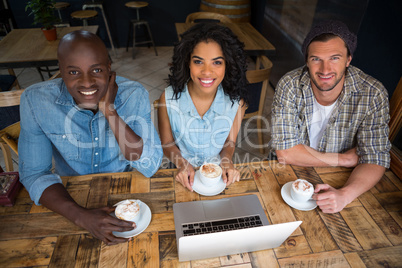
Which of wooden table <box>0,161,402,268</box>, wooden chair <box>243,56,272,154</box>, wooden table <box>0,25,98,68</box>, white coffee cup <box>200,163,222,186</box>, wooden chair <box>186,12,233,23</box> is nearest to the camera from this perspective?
wooden table <box>0,161,402,268</box>

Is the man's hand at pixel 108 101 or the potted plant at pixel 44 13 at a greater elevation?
the man's hand at pixel 108 101

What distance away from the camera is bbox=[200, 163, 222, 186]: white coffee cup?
1.08 metres

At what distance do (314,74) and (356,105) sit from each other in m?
0.27

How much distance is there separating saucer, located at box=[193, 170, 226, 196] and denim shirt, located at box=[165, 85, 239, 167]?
457mm

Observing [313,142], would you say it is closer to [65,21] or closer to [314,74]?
[314,74]

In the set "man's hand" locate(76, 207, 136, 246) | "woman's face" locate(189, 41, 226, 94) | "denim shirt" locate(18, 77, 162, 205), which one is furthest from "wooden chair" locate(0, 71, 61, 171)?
"woman's face" locate(189, 41, 226, 94)

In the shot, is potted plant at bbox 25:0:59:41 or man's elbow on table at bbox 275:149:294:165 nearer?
man's elbow on table at bbox 275:149:294:165

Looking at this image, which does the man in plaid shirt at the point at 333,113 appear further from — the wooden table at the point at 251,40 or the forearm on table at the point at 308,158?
the wooden table at the point at 251,40

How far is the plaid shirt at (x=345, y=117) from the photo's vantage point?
4.23 ft

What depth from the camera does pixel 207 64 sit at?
1336 millimetres

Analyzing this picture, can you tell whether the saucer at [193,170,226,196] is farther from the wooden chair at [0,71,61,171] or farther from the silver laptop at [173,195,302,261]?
the wooden chair at [0,71,61,171]

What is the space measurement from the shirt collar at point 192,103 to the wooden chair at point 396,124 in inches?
34.7

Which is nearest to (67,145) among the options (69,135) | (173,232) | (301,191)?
(69,135)


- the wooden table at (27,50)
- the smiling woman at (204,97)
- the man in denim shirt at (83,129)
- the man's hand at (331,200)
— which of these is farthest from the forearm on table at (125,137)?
the wooden table at (27,50)
